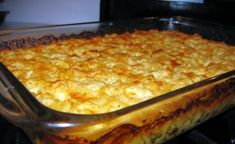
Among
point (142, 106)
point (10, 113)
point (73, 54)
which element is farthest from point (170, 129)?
point (73, 54)

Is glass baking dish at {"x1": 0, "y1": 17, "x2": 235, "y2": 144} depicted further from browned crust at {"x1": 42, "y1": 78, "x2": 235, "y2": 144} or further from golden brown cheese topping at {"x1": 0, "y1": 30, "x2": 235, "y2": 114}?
golden brown cheese topping at {"x1": 0, "y1": 30, "x2": 235, "y2": 114}

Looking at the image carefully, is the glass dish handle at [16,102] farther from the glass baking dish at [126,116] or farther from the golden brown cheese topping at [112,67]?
the golden brown cheese topping at [112,67]

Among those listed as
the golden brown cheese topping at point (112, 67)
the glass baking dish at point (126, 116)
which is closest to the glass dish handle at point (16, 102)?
the glass baking dish at point (126, 116)

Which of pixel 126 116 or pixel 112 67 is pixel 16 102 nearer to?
pixel 126 116

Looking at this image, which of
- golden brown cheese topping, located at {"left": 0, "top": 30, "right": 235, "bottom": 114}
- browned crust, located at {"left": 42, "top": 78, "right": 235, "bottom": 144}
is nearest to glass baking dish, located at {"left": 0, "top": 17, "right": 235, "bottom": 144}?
browned crust, located at {"left": 42, "top": 78, "right": 235, "bottom": 144}

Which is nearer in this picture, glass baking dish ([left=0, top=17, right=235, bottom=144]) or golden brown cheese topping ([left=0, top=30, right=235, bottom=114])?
glass baking dish ([left=0, top=17, right=235, bottom=144])

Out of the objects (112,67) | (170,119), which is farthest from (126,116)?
(112,67)
